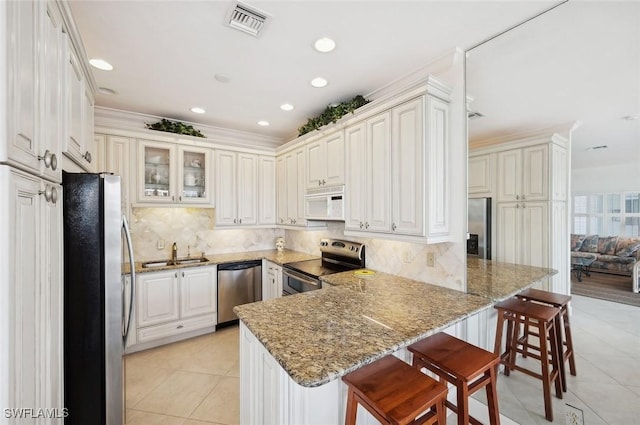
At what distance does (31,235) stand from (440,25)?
236cm

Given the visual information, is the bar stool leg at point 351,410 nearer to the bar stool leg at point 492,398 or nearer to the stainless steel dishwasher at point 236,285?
the bar stool leg at point 492,398

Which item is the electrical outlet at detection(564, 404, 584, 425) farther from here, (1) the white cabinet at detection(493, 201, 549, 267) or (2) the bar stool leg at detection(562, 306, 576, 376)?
(1) the white cabinet at detection(493, 201, 549, 267)

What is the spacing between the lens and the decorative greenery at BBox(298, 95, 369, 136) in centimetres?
259

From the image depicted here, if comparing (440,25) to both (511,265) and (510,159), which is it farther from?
(511,265)

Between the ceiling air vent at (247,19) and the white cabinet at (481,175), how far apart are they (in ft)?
5.82

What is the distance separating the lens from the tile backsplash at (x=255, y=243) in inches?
87.2

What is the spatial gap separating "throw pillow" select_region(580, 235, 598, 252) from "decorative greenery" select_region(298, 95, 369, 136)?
1955 millimetres

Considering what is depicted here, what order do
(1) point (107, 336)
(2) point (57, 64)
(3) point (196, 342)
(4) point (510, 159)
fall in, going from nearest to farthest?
(2) point (57, 64) < (1) point (107, 336) < (4) point (510, 159) < (3) point (196, 342)

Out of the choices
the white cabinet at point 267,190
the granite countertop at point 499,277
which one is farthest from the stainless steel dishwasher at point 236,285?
the granite countertop at point 499,277

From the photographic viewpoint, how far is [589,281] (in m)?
1.54

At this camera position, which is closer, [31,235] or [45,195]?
[31,235]

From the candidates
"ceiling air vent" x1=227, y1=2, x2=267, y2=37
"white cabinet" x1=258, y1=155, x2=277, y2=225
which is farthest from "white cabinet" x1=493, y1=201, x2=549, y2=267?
"white cabinet" x1=258, y1=155, x2=277, y2=225

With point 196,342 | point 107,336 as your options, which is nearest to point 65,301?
point 107,336

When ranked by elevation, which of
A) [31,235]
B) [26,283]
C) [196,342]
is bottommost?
[196,342]
